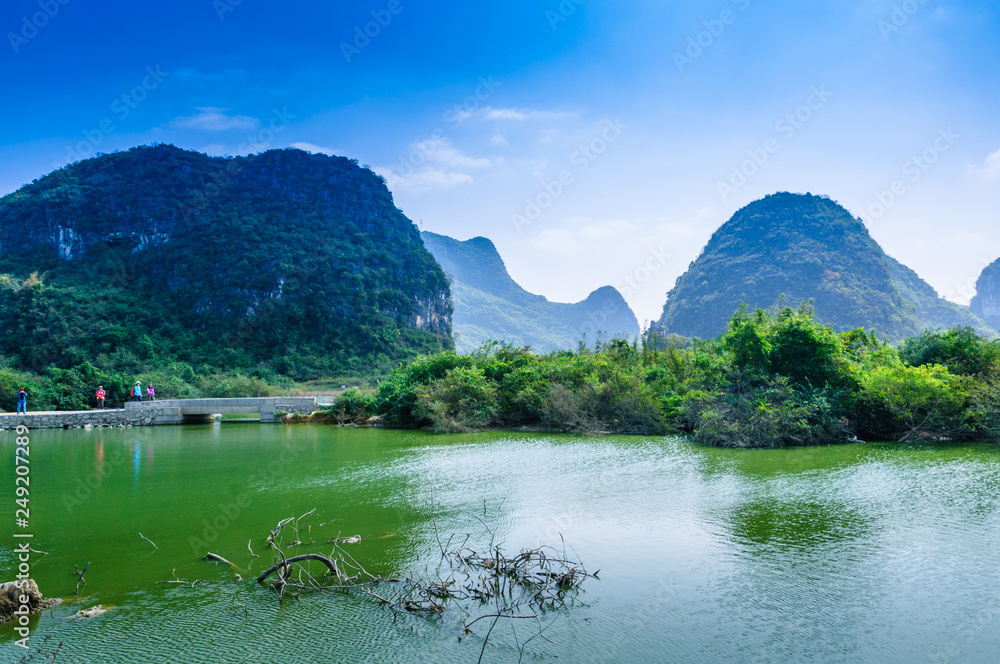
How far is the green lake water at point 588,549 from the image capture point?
14.2ft

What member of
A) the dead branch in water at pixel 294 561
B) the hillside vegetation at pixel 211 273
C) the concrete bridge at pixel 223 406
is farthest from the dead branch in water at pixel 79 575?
the hillside vegetation at pixel 211 273

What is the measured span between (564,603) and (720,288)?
81859 mm

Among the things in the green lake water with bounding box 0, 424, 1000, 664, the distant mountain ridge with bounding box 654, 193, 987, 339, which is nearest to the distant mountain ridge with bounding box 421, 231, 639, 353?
the distant mountain ridge with bounding box 654, 193, 987, 339

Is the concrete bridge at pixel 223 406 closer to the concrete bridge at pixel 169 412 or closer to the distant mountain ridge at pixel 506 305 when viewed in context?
the concrete bridge at pixel 169 412

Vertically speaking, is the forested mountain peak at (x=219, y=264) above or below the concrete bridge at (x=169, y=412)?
above

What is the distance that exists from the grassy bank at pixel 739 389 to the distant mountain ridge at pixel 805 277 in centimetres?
4843

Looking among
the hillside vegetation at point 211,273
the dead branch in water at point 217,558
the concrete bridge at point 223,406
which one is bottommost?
the dead branch in water at point 217,558

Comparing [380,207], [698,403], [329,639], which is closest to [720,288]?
[380,207]

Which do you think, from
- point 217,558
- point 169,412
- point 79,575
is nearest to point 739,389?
point 217,558

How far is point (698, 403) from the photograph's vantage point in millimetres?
15953

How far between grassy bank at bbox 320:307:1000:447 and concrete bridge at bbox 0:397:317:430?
3209 millimetres

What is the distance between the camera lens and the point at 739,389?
16.2 metres

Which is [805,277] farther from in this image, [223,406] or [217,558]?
[217,558]

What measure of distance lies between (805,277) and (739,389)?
→ 217 feet
